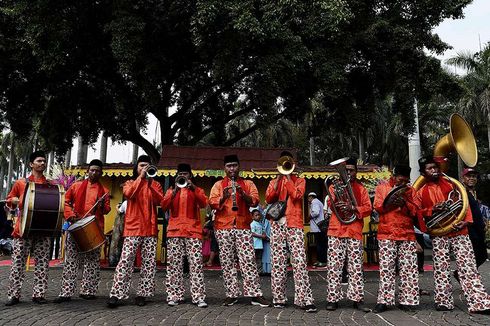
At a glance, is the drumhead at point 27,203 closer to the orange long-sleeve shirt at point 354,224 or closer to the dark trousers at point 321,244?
the orange long-sleeve shirt at point 354,224

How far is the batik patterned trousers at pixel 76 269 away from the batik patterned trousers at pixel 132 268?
2.48 feet

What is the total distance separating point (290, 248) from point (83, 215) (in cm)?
317

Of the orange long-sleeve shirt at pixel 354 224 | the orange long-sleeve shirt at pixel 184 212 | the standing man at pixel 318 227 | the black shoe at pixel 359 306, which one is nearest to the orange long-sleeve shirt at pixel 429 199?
the orange long-sleeve shirt at pixel 354 224

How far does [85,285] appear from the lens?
6.90 metres

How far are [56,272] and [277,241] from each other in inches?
265

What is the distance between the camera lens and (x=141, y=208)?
21.5 ft

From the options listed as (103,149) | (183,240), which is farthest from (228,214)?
(103,149)

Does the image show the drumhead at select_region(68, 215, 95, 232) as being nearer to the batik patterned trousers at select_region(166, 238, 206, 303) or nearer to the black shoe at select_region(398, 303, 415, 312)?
the batik patterned trousers at select_region(166, 238, 206, 303)

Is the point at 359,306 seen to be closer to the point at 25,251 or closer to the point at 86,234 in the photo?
the point at 86,234

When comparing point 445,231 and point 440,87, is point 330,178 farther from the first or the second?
point 440,87

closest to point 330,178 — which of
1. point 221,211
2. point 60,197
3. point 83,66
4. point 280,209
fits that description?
point 280,209

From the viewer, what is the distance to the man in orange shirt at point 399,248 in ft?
19.7

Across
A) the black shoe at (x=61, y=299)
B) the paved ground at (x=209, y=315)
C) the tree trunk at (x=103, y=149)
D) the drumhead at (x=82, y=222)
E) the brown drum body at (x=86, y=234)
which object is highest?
the tree trunk at (x=103, y=149)

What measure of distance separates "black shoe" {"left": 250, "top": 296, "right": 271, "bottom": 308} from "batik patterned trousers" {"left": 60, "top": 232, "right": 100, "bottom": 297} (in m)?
2.44
